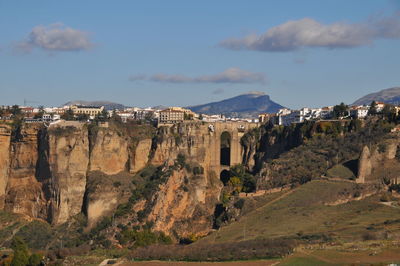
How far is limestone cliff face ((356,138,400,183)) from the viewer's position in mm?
58375

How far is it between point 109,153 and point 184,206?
21.7 feet

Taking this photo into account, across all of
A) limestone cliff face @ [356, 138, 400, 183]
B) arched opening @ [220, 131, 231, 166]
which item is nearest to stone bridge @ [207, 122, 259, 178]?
arched opening @ [220, 131, 231, 166]

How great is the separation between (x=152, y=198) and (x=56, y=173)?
6.44 m

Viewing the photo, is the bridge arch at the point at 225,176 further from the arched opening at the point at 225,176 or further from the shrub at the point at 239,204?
the shrub at the point at 239,204

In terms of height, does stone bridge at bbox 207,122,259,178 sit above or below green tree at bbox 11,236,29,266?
above

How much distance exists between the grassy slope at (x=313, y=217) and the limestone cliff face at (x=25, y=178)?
12.7 metres

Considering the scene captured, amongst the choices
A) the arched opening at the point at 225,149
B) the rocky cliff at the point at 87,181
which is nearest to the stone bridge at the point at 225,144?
the arched opening at the point at 225,149

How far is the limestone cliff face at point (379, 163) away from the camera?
58375 mm

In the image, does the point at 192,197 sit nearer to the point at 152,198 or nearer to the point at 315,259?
the point at 152,198

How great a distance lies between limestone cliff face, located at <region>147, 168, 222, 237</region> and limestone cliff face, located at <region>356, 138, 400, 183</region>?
1081 centimetres

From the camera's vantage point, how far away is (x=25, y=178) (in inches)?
2441

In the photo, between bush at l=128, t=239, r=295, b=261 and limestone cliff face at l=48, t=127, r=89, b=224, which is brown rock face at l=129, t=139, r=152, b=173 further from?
bush at l=128, t=239, r=295, b=261

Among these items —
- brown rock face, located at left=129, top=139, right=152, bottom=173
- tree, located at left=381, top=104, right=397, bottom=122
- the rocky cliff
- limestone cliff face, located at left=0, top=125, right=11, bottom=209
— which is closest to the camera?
the rocky cliff

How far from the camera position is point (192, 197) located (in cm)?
6312
